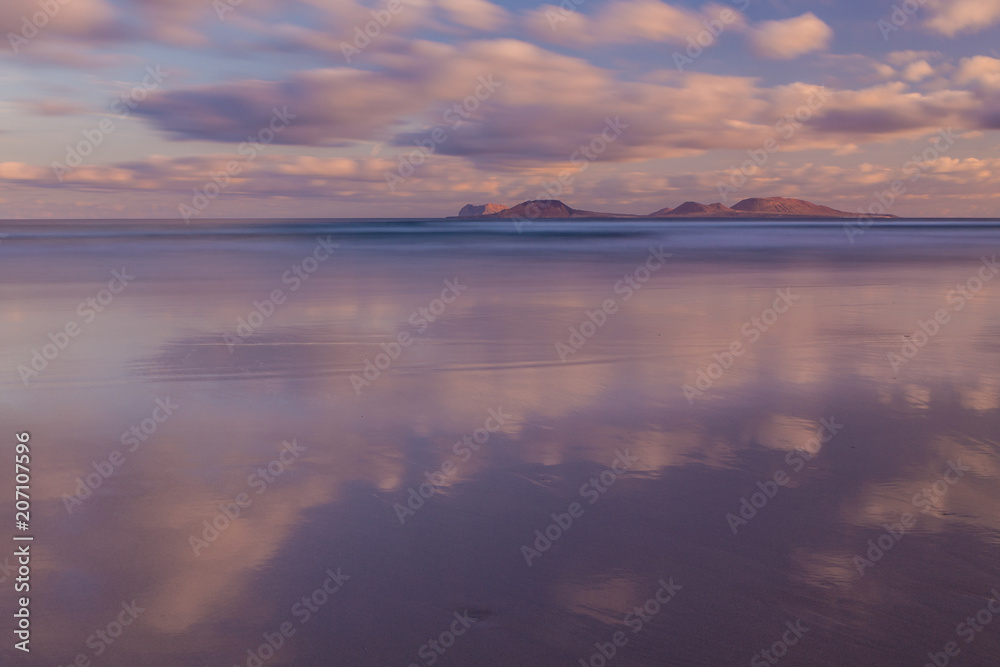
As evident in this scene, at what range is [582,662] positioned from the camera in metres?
2.88

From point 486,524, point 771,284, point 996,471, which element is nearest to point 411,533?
point 486,524

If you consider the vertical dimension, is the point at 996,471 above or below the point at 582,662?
above

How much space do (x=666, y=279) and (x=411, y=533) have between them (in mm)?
15005

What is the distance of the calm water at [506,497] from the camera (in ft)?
9.96

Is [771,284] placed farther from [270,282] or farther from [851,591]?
[851,591]

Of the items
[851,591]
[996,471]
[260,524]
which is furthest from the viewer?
[996,471]

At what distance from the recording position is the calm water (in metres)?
3.04

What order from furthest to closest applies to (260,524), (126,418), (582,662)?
(126,418)
(260,524)
(582,662)

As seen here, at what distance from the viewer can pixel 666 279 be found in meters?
18.1

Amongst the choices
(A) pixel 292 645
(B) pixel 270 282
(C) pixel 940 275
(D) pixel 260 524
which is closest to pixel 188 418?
(D) pixel 260 524

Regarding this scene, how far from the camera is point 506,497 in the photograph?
429 cm

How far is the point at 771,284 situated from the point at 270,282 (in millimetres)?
10883

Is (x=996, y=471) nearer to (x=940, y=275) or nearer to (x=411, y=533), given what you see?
(x=411, y=533)

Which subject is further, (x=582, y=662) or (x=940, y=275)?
(x=940, y=275)
